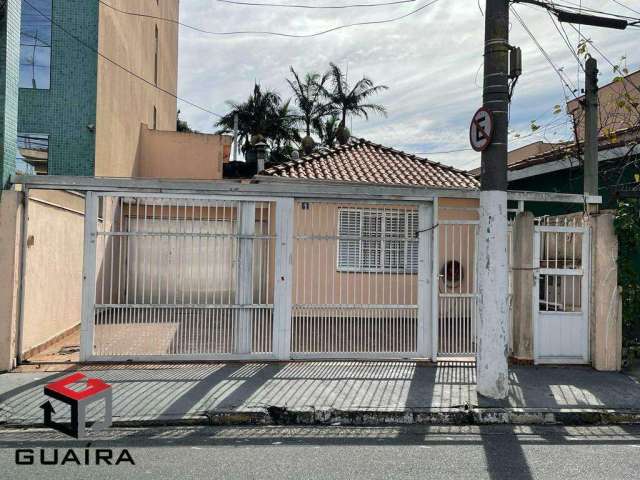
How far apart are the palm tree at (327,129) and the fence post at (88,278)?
2449 cm

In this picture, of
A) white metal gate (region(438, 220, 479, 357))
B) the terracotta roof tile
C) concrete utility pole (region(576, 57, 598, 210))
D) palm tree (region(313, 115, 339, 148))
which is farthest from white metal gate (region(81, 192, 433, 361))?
palm tree (region(313, 115, 339, 148))

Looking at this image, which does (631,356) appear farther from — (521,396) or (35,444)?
(35,444)

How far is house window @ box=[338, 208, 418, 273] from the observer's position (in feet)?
26.7

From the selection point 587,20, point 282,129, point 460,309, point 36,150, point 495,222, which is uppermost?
point 282,129

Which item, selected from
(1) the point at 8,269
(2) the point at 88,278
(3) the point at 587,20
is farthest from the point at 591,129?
(1) the point at 8,269

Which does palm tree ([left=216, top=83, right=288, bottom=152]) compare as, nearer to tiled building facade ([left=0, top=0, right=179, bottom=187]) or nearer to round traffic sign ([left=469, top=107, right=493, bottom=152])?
tiled building facade ([left=0, top=0, right=179, bottom=187])

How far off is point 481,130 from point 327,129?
25771 millimetres

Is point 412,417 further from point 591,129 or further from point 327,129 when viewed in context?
point 327,129

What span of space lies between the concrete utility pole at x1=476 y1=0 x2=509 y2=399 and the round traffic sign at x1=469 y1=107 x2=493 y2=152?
0.21 ft

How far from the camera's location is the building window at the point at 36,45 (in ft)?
39.8

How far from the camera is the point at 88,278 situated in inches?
295

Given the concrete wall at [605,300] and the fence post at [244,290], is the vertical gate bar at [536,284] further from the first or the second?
the fence post at [244,290]

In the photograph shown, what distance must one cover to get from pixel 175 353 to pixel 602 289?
611cm

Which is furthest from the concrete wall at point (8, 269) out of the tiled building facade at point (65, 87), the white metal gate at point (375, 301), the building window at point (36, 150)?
the building window at point (36, 150)
